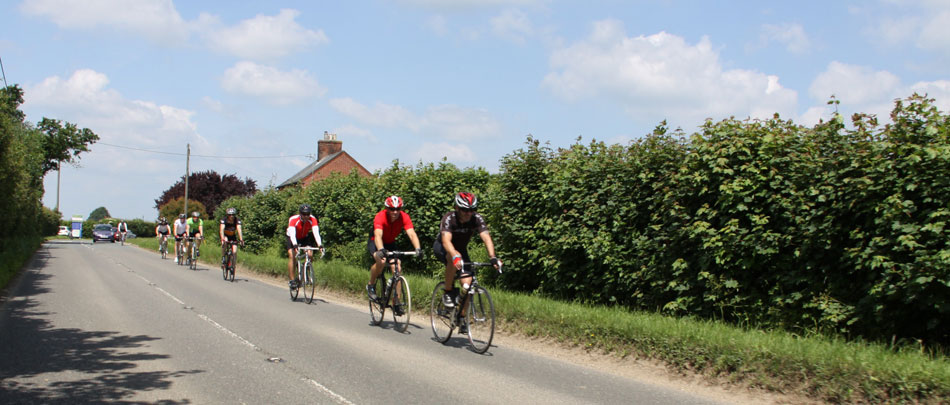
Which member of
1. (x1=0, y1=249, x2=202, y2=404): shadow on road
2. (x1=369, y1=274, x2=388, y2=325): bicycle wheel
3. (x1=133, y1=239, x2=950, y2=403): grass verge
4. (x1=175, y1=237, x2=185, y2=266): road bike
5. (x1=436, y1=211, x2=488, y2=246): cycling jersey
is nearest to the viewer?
(x1=133, y1=239, x2=950, y2=403): grass verge

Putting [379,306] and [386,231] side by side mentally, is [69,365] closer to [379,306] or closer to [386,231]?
[379,306]

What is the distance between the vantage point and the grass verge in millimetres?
5180

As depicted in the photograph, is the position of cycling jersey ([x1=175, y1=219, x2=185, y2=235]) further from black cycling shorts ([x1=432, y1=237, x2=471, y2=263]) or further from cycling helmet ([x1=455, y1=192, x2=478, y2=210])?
cycling helmet ([x1=455, y1=192, x2=478, y2=210])

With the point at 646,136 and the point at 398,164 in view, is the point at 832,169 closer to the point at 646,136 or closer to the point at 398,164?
the point at 646,136

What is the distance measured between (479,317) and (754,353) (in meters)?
3.36

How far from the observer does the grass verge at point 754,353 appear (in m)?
5.18

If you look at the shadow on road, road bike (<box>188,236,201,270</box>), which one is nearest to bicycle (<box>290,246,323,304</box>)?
the shadow on road

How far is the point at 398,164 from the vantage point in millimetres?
18172

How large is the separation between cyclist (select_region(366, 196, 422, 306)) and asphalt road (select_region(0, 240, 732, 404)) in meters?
0.98

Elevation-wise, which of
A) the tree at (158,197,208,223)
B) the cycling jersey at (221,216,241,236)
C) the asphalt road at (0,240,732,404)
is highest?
the tree at (158,197,208,223)

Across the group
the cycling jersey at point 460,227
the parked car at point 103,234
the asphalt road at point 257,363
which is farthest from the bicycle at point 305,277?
the parked car at point 103,234

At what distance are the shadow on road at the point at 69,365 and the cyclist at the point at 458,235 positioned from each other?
129 inches

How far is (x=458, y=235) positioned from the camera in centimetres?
869

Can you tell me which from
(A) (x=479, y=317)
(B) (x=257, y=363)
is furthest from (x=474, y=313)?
(B) (x=257, y=363)
